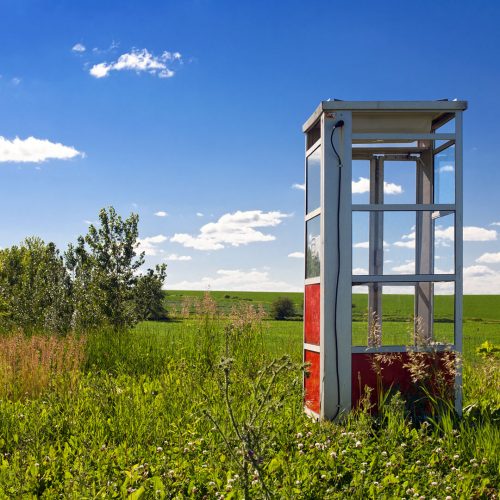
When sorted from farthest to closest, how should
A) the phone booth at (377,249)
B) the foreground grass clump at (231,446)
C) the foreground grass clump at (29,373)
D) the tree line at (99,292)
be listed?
the tree line at (99,292)
the foreground grass clump at (29,373)
the phone booth at (377,249)
the foreground grass clump at (231,446)

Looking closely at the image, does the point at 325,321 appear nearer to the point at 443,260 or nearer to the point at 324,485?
the point at 443,260

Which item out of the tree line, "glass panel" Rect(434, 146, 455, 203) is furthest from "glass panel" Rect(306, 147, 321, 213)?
the tree line

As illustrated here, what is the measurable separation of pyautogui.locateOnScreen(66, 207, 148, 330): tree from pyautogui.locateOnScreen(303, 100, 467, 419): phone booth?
6.86 metres

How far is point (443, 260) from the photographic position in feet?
20.5

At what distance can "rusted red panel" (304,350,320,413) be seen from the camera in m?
6.09

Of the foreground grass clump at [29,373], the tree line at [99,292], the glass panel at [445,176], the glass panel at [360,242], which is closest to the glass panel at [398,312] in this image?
the glass panel at [360,242]

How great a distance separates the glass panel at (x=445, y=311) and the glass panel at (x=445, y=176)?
0.84 metres

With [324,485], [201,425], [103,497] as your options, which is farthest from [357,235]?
[103,497]

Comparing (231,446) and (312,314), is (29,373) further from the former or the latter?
(231,446)

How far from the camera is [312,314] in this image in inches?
250

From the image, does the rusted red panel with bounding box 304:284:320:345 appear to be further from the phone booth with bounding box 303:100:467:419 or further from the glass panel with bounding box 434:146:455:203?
the glass panel with bounding box 434:146:455:203

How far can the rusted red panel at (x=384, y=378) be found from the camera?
5.88 m

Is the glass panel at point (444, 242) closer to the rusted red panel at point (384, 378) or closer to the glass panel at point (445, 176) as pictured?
the glass panel at point (445, 176)

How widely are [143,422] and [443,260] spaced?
3157 millimetres
